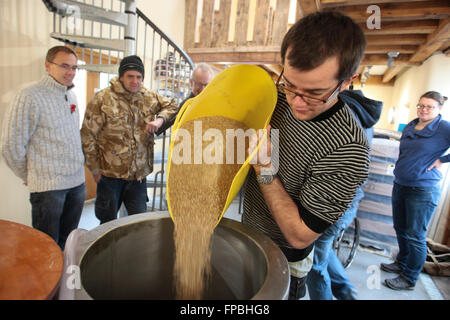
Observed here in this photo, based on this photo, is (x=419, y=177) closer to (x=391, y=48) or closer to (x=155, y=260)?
(x=391, y=48)

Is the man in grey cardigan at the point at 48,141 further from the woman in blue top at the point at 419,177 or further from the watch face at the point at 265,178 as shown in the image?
the woman in blue top at the point at 419,177

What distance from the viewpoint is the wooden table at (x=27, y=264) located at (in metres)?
0.48

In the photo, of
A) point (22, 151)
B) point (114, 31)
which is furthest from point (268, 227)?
point (114, 31)

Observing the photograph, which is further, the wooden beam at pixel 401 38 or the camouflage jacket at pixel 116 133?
the wooden beam at pixel 401 38

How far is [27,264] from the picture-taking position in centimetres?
55

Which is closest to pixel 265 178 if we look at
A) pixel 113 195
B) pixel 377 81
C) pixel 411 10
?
pixel 113 195

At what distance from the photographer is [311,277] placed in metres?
1.66

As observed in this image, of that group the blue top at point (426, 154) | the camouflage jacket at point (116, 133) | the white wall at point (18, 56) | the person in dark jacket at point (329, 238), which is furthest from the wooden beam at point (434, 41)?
the white wall at point (18, 56)

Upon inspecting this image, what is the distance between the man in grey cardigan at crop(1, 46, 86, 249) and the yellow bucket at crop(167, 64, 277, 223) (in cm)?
124

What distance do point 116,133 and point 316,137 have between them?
5.04 feet

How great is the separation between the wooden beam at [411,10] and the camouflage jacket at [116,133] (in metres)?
2.06
